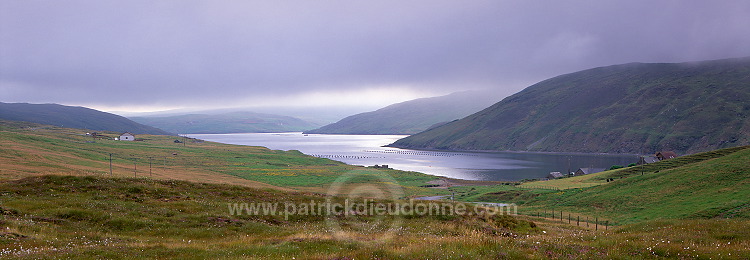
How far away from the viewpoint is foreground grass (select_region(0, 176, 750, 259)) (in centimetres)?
1465

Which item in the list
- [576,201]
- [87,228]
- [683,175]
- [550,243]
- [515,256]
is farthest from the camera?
[576,201]

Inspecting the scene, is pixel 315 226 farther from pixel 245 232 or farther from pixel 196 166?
pixel 196 166

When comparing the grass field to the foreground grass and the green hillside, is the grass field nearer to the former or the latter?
the green hillside

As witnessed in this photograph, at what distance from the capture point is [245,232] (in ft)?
77.2

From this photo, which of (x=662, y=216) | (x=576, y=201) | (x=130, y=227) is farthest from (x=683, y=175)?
(x=130, y=227)

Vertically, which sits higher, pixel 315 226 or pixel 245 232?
pixel 245 232

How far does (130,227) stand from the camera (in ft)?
74.5

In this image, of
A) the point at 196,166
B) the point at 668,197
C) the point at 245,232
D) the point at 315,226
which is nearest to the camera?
the point at 245,232

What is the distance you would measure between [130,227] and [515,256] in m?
19.9

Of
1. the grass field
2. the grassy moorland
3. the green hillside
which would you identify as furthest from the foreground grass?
the grass field

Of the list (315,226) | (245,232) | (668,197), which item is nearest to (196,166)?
(315,226)

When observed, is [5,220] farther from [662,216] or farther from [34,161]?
[34,161]

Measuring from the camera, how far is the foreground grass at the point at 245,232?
14655 mm

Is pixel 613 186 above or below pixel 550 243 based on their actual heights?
below
